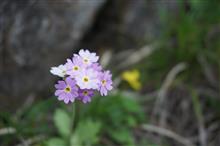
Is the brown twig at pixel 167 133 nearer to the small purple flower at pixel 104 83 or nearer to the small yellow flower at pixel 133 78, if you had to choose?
the small yellow flower at pixel 133 78

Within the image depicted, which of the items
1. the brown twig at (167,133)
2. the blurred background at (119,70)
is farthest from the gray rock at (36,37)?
the brown twig at (167,133)

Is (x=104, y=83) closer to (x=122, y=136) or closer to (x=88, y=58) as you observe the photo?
(x=88, y=58)

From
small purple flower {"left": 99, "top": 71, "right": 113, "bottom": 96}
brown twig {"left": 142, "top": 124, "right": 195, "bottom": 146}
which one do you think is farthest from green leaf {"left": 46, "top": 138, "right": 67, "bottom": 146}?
small purple flower {"left": 99, "top": 71, "right": 113, "bottom": 96}

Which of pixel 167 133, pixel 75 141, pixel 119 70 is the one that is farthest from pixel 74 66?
pixel 119 70

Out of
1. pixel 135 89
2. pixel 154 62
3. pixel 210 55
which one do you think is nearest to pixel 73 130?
pixel 135 89

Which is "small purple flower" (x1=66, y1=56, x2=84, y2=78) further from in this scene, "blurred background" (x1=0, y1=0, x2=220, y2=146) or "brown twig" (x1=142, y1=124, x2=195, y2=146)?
"brown twig" (x1=142, y1=124, x2=195, y2=146)
